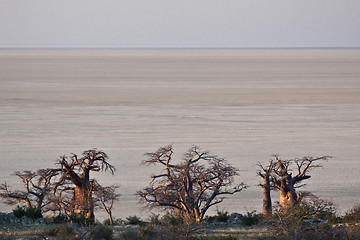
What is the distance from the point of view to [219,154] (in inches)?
1148

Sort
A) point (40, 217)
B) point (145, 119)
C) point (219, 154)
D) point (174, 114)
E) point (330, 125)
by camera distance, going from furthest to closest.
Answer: point (174, 114), point (145, 119), point (330, 125), point (219, 154), point (40, 217)

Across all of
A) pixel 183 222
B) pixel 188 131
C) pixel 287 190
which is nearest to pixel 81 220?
pixel 183 222

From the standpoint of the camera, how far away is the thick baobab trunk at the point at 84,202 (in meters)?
13.9

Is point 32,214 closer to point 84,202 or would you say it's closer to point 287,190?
point 84,202

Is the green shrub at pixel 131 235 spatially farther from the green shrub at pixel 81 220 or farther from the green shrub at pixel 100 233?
the green shrub at pixel 81 220

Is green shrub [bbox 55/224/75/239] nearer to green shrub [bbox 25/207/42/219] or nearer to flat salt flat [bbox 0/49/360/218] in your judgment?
green shrub [bbox 25/207/42/219]

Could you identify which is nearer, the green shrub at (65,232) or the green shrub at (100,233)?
the green shrub at (65,232)

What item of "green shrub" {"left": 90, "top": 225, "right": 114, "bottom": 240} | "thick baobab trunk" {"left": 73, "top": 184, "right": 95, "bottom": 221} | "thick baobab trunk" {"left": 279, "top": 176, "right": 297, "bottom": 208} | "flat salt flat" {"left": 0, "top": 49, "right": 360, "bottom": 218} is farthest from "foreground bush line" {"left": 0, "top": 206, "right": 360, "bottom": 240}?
"flat salt flat" {"left": 0, "top": 49, "right": 360, "bottom": 218}

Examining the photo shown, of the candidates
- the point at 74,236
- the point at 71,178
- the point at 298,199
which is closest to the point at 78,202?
the point at 71,178

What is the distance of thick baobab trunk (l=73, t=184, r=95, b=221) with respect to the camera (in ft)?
45.8

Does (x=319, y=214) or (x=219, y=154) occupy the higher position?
(x=219, y=154)

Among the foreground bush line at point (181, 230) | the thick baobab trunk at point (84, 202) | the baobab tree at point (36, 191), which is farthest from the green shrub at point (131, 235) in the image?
the baobab tree at point (36, 191)

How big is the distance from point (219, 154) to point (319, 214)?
14720 mm

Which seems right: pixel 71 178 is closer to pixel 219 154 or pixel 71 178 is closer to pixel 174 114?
pixel 219 154
